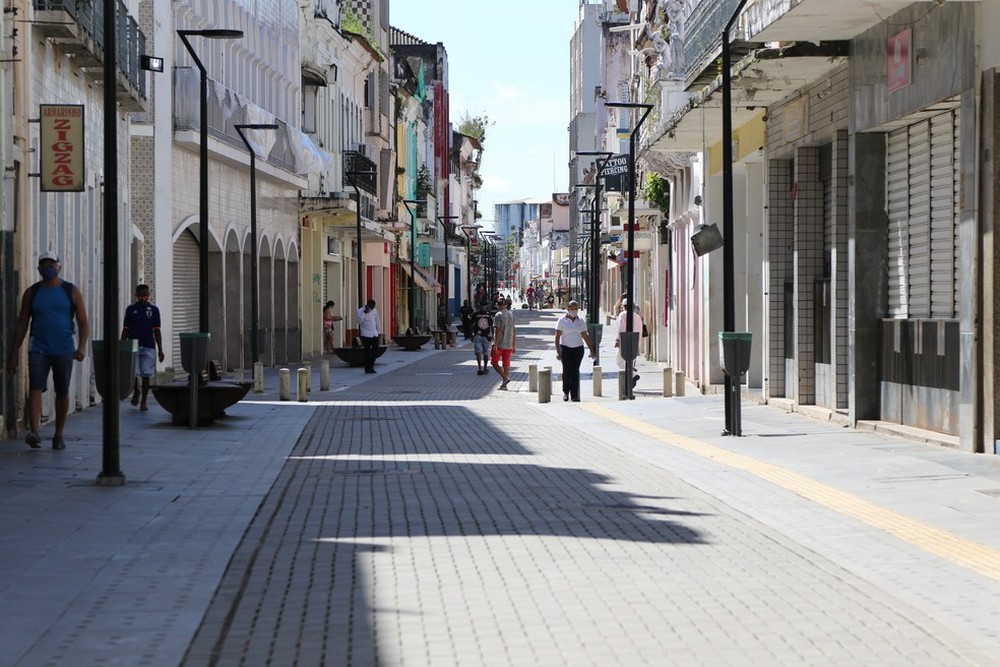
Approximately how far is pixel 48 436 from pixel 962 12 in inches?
402

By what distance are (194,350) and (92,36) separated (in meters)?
5.83

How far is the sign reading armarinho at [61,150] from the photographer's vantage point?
69.3 ft

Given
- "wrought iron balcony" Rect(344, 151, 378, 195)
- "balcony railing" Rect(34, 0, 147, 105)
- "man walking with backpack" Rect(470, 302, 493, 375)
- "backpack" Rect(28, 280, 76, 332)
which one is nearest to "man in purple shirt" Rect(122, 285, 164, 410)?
"balcony railing" Rect(34, 0, 147, 105)

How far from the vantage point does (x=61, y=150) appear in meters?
21.2

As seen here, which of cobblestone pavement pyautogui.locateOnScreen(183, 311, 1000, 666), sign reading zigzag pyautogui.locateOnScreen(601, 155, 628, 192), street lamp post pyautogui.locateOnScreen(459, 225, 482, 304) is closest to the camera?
cobblestone pavement pyautogui.locateOnScreen(183, 311, 1000, 666)

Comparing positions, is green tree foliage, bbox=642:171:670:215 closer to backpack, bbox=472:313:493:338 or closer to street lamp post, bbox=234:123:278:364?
backpack, bbox=472:313:493:338

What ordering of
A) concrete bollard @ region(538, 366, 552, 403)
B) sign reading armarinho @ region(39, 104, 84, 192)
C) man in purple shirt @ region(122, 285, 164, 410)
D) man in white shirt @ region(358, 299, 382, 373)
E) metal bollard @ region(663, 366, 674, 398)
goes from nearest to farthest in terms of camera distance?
sign reading armarinho @ region(39, 104, 84, 192) → man in purple shirt @ region(122, 285, 164, 410) → concrete bollard @ region(538, 366, 552, 403) → metal bollard @ region(663, 366, 674, 398) → man in white shirt @ region(358, 299, 382, 373)

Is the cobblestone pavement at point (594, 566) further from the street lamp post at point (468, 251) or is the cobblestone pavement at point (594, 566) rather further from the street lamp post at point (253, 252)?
the street lamp post at point (468, 251)

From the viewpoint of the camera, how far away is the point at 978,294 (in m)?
17.1

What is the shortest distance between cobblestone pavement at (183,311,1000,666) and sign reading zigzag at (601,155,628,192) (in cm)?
3983

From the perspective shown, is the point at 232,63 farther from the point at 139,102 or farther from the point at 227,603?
the point at 227,603

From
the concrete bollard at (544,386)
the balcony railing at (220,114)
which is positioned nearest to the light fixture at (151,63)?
the balcony railing at (220,114)

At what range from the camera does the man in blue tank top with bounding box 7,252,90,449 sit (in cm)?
1792

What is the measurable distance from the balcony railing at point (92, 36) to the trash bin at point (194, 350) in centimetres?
360
